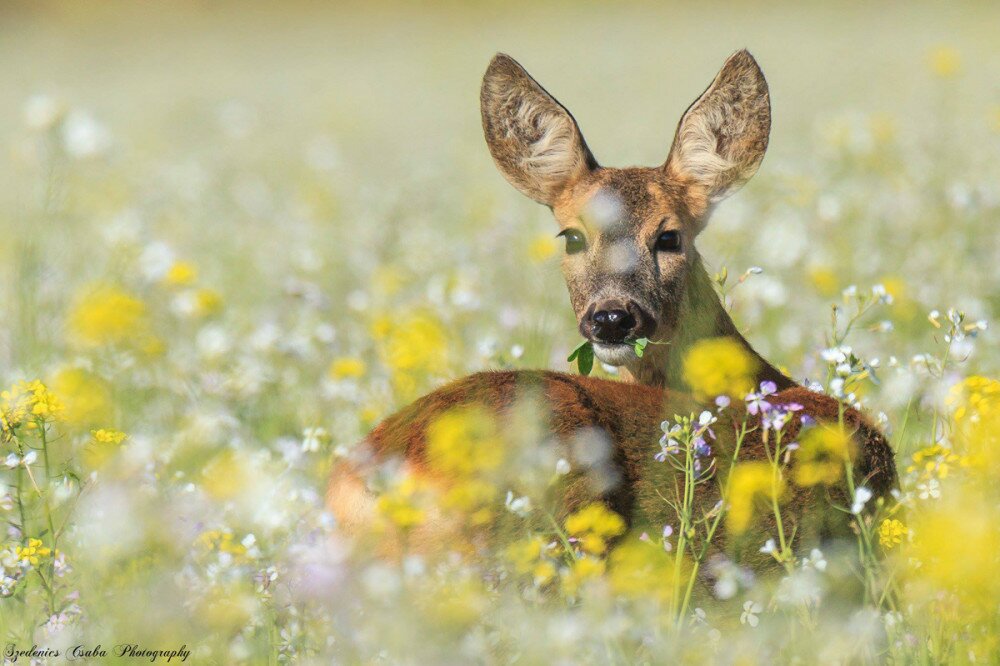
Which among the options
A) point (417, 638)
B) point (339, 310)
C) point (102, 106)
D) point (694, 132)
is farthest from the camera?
point (102, 106)

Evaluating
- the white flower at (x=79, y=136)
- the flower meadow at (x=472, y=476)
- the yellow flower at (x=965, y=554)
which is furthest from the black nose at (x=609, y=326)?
the white flower at (x=79, y=136)

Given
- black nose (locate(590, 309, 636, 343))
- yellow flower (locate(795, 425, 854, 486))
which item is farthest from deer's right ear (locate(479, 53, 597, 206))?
yellow flower (locate(795, 425, 854, 486))

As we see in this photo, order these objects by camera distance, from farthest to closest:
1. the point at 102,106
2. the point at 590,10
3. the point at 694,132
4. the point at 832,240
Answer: the point at 590,10 < the point at 102,106 < the point at 832,240 < the point at 694,132

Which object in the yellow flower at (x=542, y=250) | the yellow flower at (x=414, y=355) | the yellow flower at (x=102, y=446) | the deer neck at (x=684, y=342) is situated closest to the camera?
the yellow flower at (x=102, y=446)

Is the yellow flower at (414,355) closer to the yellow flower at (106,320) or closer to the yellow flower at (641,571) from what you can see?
the yellow flower at (106,320)

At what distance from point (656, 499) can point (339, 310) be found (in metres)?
4.70

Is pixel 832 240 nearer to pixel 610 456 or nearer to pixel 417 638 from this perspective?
pixel 610 456

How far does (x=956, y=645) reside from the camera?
3008mm

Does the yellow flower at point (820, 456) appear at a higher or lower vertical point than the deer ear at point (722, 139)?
lower

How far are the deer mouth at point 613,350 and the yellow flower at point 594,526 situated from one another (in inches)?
50.9

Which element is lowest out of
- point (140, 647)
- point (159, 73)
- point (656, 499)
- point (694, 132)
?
point (159, 73)

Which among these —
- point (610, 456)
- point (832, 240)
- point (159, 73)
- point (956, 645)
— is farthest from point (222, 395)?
point (159, 73)

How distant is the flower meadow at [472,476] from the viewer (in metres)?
3.06

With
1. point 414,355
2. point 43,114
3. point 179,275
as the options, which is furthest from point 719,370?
point 179,275
